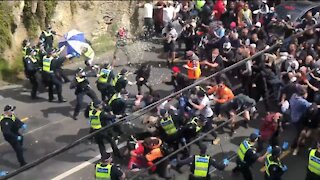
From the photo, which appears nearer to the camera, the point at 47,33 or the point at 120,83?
the point at 120,83

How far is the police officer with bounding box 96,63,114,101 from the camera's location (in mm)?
13203

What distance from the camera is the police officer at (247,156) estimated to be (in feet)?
31.9

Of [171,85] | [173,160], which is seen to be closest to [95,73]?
[171,85]

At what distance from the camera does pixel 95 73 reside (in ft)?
47.5

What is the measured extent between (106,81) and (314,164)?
5932mm

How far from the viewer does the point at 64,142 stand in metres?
12.5

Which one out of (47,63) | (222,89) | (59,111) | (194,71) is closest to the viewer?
(222,89)

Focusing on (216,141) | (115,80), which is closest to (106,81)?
(115,80)

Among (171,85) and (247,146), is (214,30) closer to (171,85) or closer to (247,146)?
(171,85)

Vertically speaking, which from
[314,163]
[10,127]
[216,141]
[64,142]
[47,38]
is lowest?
[64,142]

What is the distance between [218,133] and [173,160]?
2.36m

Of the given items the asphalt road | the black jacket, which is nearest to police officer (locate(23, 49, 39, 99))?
the asphalt road

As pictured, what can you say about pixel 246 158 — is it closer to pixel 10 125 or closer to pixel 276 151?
pixel 276 151

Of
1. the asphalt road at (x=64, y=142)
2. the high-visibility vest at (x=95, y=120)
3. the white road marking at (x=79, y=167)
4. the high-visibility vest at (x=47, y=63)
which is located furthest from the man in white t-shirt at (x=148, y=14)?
the high-visibility vest at (x=95, y=120)
